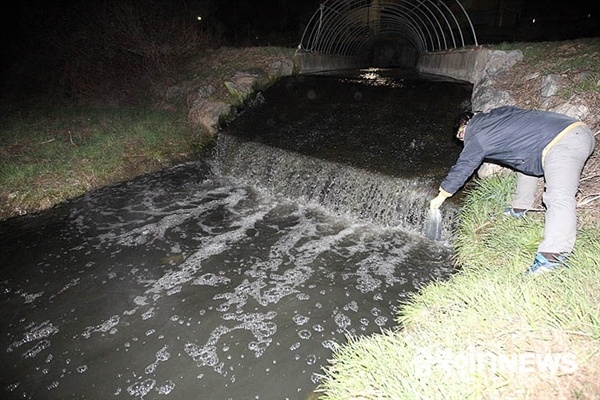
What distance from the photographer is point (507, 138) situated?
343 cm

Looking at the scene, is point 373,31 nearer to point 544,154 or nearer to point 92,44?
point 92,44

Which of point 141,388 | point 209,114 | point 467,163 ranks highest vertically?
point 209,114

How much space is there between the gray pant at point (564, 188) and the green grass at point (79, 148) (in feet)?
25.5

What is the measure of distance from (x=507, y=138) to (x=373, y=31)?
1945 centimetres

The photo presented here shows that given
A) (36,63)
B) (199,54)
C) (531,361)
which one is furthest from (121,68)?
(531,361)

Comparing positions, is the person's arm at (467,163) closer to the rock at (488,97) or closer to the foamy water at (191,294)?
the foamy water at (191,294)

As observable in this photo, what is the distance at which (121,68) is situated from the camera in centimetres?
1130

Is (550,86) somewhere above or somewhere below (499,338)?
above

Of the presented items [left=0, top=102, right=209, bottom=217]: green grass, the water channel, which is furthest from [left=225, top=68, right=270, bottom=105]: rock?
the water channel

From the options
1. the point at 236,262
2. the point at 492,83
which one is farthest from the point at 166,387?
the point at 492,83

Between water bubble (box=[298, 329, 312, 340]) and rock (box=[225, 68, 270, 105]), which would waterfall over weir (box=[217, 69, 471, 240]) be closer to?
rock (box=[225, 68, 270, 105])

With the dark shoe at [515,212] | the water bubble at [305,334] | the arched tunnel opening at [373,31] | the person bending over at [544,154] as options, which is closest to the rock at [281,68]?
the arched tunnel opening at [373,31]

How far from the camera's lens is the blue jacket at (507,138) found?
130 inches

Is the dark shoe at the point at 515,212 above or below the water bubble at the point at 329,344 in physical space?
above
